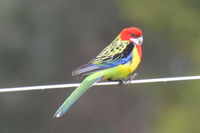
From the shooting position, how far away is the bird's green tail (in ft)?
30.1

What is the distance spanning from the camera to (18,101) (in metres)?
20.0

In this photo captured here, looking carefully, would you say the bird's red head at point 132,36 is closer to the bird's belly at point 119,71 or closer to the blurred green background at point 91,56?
the bird's belly at point 119,71

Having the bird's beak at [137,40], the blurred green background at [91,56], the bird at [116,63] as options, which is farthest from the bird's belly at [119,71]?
the blurred green background at [91,56]

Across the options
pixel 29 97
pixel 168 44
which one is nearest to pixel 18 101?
pixel 29 97

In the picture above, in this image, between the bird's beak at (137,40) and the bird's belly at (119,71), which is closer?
the bird's belly at (119,71)

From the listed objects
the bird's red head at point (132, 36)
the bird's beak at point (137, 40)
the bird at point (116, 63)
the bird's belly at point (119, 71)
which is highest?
the bird's red head at point (132, 36)

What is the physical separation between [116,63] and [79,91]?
67 cm

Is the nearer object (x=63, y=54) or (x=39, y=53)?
(x=39, y=53)

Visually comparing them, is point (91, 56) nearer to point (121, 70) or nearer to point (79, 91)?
point (121, 70)

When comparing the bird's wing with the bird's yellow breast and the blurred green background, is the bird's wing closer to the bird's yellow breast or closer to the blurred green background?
the bird's yellow breast

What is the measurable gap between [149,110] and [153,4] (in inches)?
88.4

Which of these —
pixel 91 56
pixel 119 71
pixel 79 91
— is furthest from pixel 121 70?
pixel 91 56

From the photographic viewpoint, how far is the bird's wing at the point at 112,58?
31.5 feet

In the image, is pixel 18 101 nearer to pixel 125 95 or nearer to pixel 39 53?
pixel 39 53
